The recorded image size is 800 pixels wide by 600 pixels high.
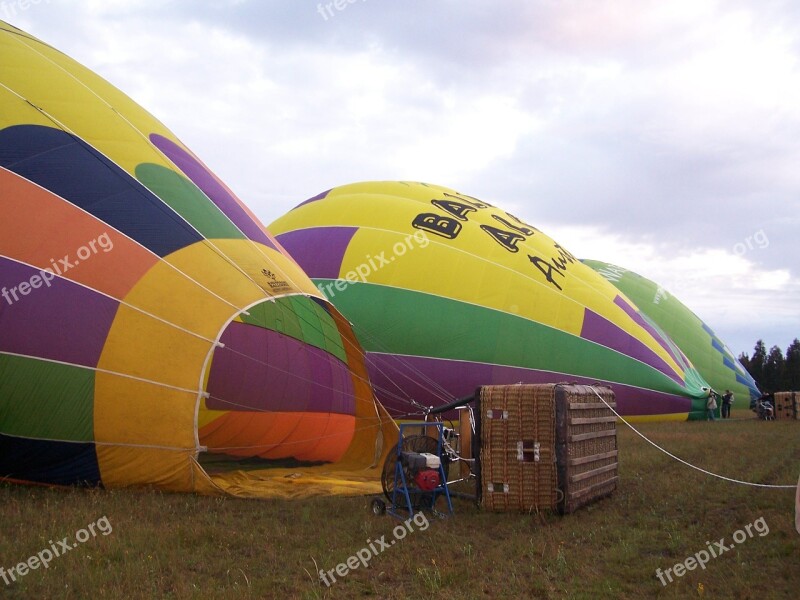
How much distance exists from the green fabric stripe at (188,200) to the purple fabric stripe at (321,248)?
532 centimetres

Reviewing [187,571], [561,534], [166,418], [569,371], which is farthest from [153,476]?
[569,371]

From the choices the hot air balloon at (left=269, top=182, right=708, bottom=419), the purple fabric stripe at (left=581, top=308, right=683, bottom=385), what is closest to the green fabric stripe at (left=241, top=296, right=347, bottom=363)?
the hot air balloon at (left=269, top=182, right=708, bottom=419)

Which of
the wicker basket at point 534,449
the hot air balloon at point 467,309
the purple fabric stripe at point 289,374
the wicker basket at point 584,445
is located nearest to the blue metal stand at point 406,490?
the wicker basket at point 534,449

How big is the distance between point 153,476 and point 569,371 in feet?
24.8

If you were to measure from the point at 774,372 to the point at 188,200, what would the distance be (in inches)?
2097

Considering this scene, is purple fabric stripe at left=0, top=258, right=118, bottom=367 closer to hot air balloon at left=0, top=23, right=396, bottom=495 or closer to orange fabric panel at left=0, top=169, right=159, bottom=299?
hot air balloon at left=0, top=23, right=396, bottom=495

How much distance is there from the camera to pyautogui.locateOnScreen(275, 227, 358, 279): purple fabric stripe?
13.3 metres

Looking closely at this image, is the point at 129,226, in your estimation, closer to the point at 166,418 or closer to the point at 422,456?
the point at 166,418

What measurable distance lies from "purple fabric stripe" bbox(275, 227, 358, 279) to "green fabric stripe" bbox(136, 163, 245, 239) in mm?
5318

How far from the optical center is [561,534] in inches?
225

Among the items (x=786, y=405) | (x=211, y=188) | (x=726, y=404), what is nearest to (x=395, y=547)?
(x=211, y=188)

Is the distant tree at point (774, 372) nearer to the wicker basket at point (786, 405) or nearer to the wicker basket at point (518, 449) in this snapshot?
the wicker basket at point (786, 405)

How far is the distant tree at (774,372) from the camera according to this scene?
5100cm

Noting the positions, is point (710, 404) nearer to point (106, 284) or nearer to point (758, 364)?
point (106, 284)
